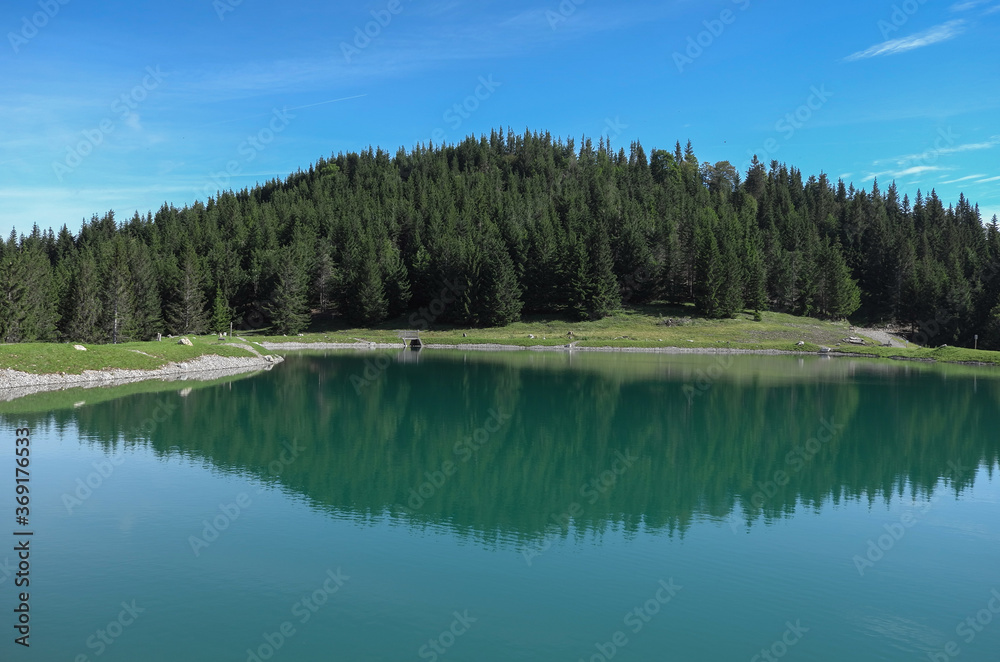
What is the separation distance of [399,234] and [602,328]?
1724 inches

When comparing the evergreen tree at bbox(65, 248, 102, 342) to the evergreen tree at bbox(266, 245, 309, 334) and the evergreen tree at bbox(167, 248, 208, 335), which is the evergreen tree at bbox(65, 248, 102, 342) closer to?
the evergreen tree at bbox(167, 248, 208, 335)

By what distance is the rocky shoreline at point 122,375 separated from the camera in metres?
34.8

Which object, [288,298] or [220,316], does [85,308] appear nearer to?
[220,316]

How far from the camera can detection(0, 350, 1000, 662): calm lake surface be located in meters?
9.85

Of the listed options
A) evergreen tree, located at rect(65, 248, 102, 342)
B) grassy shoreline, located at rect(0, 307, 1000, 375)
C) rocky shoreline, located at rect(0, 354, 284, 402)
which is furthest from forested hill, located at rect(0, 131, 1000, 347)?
rocky shoreline, located at rect(0, 354, 284, 402)

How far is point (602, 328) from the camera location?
86688 mm

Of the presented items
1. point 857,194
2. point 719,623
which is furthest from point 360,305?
point 857,194

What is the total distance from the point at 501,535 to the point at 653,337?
7026 centimetres

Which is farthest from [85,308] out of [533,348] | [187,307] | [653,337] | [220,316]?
[653,337]

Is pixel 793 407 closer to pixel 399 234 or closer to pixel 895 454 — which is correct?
pixel 895 454

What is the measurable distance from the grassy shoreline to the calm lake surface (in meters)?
34.6

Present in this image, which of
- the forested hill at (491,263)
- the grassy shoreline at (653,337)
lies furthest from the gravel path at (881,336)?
the forested hill at (491,263)

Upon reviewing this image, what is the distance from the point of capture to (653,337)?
269 ft

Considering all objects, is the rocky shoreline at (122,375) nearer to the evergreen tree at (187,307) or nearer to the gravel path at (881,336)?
the evergreen tree at (187,307)
